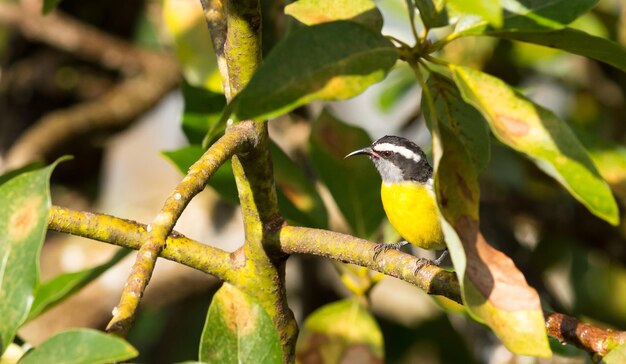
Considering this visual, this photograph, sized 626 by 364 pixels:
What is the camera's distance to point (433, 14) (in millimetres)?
909

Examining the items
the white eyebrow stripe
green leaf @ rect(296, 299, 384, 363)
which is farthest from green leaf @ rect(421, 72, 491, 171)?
the white eyebrow stripe

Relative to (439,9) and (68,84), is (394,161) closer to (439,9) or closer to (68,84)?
(439,9)

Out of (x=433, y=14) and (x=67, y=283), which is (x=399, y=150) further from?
(x=433, y=14)

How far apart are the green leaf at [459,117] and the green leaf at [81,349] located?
17.2 inches

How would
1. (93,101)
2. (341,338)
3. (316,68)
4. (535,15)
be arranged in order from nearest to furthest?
(316,68) → (535,15) → (341,338) → (93,101)

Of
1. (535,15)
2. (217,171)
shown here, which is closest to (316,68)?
(535,15)

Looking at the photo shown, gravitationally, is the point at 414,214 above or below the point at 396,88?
above

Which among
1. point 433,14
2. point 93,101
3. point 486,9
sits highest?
point 486,9

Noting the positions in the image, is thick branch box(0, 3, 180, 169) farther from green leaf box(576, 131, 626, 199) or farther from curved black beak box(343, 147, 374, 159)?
green leaf box(576, 131, 626, 199)

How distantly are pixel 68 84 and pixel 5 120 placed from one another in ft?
0.73

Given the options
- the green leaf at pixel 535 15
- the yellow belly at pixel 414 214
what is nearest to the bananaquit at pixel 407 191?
the yellow belly at pixel 414 214

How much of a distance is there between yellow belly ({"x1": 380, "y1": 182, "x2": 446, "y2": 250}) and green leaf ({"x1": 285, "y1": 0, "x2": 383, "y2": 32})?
0.56 meters

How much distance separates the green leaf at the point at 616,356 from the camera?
790 millimetres

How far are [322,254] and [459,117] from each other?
0.67ft
